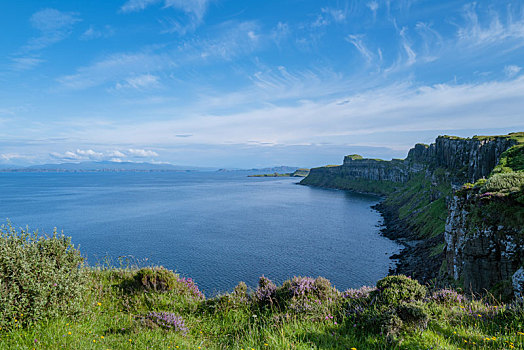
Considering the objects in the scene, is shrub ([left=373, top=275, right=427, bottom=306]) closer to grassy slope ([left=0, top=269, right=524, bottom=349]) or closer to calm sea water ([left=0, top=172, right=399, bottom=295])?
grassy slope ([left=0, top=269, right=524, bottom=349])

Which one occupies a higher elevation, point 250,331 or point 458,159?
point 458,159

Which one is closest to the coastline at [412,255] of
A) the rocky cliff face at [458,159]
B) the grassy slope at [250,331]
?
the rocky cliff face at [458,159]

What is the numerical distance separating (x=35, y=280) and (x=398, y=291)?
36.3ft

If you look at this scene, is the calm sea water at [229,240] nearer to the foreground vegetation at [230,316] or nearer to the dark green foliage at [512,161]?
the foreground vegetation at [230,316]

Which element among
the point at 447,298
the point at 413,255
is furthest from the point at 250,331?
the point at 413,255

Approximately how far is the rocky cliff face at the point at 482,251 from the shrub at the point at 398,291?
36.5 ft

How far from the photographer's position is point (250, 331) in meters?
8.12

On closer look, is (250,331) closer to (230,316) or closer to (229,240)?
(230,316)

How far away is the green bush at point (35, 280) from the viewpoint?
24.5ft

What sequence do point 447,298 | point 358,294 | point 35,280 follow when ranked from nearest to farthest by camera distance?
point 35,280
point 447,298
point 358,294

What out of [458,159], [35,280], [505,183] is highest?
[458,159]

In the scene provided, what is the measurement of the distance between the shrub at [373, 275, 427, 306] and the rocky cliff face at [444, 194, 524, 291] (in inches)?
438

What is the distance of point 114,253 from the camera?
54.5 meters

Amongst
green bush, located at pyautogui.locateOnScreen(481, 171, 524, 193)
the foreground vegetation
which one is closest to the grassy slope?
the foreground vegetation
